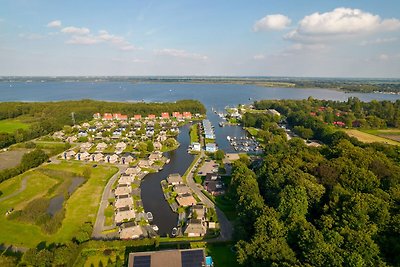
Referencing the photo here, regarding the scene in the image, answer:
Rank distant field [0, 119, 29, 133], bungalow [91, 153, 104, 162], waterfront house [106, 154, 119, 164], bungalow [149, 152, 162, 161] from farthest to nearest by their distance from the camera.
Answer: distant field [0, 119, 29, 133], bungalow [91, 153, 104, 162], bungalow [149, 152, 162, 161], waterfront house [106, 154, 119, 164]

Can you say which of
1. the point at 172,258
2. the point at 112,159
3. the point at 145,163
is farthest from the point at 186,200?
the point at 112,159

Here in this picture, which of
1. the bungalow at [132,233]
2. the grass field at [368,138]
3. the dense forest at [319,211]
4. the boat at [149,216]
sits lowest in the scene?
the boat at [149,216]

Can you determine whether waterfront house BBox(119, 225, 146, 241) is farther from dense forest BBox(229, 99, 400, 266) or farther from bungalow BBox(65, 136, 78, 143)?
bungalow BBox(65, 136, 78, 143)

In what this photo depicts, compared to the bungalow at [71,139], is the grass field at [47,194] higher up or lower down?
lower down

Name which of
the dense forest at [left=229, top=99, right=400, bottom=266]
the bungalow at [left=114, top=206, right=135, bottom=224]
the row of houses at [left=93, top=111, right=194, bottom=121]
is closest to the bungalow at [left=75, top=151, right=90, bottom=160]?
the bungalow at [left=114, top=206, right=135, bottom=224]

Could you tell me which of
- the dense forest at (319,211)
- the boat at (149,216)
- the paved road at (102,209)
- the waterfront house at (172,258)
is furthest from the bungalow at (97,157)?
the waterfront house at (172,258)

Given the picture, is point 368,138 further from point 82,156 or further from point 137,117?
point 137,117

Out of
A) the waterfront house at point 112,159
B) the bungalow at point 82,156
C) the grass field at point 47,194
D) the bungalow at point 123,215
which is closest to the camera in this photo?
the grass field at point 47,194

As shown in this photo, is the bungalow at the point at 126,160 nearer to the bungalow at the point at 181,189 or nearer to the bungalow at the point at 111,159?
the bungalow at the point at 111,159

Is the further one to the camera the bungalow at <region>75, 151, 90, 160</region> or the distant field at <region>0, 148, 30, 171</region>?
the bungalow at <region>75, 151, 90, 160</region>
